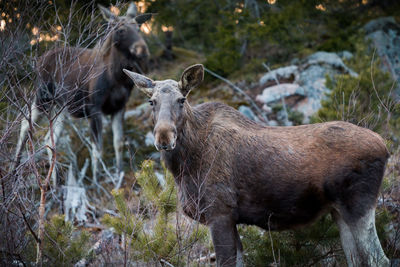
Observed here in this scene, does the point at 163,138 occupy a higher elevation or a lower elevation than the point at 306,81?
higher

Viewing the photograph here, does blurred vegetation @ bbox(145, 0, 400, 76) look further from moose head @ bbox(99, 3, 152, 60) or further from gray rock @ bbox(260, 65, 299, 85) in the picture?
moose head @ bbox(99, 3, 152, 60)

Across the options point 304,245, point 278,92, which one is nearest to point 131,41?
point 278,92

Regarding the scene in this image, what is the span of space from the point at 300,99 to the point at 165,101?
24.0 feet

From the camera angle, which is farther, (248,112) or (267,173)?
(248,112)

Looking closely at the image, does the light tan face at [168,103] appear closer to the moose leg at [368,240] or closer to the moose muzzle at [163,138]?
the moose muzzle at [163,138]

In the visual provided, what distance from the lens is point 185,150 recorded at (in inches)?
185

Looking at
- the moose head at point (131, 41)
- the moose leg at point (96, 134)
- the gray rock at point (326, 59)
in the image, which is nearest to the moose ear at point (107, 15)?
the moose head at point (131, 41)

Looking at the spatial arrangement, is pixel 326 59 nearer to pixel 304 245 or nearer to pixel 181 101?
pixel 304 245

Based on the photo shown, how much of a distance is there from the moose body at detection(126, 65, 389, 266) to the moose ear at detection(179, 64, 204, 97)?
0.04 feet

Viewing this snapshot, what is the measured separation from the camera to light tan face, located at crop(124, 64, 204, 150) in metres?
4.15

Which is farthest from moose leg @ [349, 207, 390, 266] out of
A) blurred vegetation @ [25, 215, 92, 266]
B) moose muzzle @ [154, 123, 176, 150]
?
blurred vegetation @ [25, 215, 92, 266]

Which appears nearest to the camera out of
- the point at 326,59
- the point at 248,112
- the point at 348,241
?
the point at 348,241

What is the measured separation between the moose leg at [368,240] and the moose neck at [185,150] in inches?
71.7

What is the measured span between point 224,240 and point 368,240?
1.46 m
